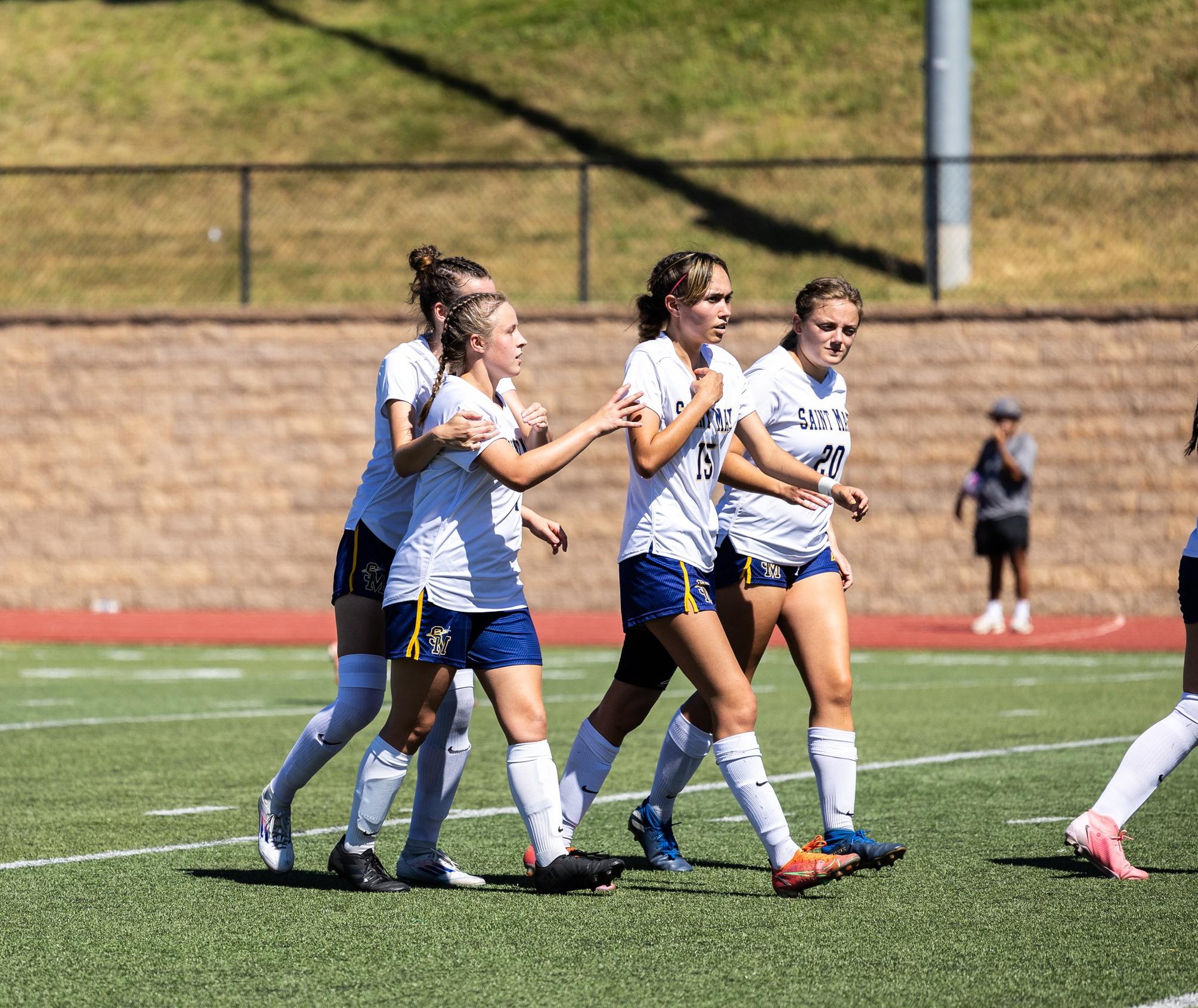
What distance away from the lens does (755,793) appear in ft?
20.0

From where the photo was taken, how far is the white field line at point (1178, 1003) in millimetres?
4688

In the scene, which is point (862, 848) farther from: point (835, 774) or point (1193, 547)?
point (1193, 547)

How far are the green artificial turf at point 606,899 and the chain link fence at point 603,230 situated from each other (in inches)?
511

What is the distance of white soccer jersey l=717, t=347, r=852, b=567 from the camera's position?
263 inches

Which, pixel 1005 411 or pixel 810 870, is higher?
pixel 1005 411

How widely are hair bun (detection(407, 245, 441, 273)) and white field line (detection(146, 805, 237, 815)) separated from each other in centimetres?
289

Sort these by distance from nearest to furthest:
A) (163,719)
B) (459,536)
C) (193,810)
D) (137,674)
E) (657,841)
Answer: (459,536)
(657,841)
(193,810)
(163,719)
(137,674)

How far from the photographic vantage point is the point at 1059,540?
2078 cm

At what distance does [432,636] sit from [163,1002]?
5.21ft

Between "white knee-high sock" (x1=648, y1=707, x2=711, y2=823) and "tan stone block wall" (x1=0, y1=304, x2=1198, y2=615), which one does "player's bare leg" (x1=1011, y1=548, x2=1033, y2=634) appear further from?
"white knee-high sock" (x1=648, y1=707, x2=711, y2=823)

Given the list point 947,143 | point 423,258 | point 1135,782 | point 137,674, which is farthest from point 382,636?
point 947,143

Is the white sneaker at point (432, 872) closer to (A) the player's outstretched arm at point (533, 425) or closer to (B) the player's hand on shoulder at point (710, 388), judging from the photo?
(A) the player's outstretched arm at point (533, 425)

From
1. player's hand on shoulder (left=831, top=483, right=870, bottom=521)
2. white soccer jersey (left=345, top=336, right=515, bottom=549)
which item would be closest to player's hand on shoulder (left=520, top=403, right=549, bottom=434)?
white soccer jersey (left=345, top=336, right=515, bottom=549)

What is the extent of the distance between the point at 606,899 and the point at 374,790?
0.88 m
